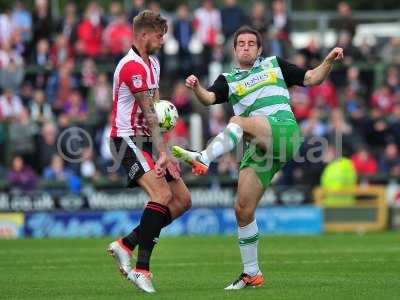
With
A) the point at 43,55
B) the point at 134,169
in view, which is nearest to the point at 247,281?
the point at 134,169

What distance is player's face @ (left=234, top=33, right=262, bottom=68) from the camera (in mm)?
10258

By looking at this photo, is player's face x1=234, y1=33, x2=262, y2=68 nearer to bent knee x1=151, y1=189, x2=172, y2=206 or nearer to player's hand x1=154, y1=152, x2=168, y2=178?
player's hand x1=154, y1=152, x2=168, y2=178

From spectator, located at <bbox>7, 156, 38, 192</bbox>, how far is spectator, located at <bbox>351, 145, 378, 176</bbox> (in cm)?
655

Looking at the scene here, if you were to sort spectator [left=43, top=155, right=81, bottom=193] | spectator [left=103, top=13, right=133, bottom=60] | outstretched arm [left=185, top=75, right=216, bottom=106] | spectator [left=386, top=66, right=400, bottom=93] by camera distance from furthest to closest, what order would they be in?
spectator [left=386, top=66, right=400, bottom=93], spectator [left=103, top=13, right=133, bottom=60], spectator [left=43, top=155, right=81, bottom=193], outstretched arm [left=185, top=75, right=216, bottom=106]

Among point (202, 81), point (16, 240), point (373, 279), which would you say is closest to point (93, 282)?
point (373, 279)

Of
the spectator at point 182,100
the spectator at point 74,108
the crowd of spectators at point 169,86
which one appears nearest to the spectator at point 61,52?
the crowd of spectators at point 169,86

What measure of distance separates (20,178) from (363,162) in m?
6.96

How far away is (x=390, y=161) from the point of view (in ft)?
73.6

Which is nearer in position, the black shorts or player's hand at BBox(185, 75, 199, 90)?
player's hand at BBox(185, 75, 199, 90)

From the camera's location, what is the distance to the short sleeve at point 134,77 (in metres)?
9.97

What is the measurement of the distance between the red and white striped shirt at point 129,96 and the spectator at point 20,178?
11094 mm

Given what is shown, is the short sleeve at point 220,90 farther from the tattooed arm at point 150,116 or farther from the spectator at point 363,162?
the spectator at point 363,162

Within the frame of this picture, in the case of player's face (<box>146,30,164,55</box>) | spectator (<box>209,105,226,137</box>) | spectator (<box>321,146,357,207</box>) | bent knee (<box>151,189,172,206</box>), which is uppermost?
player's face (<box>146,30,164,55</box>)

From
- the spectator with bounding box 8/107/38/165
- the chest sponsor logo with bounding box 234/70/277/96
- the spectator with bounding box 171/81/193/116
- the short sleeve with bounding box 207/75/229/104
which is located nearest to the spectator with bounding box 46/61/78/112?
the spectator with bounding box 8/107/38/165
